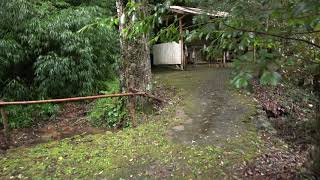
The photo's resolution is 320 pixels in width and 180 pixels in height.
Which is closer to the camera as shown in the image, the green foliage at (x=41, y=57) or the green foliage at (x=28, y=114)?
the green foliage at (x=28, y=114)

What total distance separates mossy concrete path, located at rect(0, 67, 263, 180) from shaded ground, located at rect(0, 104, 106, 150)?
1.22 m

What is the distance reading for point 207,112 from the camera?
7488 millimetres

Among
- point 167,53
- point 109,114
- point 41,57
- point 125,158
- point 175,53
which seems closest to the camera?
point 125,158

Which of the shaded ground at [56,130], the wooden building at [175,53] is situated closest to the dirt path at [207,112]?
the shaded ground at [56,130]

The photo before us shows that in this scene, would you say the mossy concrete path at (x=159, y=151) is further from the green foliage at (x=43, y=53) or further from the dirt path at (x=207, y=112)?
the green foliage at (x=43, y=53)

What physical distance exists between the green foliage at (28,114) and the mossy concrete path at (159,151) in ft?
8.29

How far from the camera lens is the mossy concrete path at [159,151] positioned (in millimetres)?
4656

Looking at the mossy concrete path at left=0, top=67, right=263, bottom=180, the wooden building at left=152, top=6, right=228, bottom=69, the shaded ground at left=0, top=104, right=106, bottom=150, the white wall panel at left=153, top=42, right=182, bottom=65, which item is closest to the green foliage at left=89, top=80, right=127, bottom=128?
the shaded ground at left=0, top=104, right=106, bottom=150

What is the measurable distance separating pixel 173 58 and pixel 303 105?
7106mm

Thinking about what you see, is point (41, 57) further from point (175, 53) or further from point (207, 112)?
point (175, 53)

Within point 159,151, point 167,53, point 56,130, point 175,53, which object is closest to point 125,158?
point 159,151

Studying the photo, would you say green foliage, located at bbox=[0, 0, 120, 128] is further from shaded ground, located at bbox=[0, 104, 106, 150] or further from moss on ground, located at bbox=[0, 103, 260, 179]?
moss on ground, located at bbox=[0, 103, 260, 179]

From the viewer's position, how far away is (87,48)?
384 inches

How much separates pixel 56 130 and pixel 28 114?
118 centimetres
